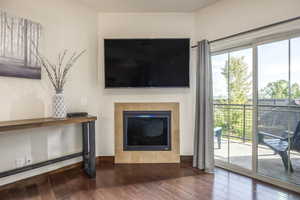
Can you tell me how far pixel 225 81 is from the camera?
3258 millimetres

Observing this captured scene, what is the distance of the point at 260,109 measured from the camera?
2.80 metres

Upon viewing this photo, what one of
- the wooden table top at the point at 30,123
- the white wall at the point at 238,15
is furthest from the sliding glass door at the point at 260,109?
the wooden table top at the point at 30,123

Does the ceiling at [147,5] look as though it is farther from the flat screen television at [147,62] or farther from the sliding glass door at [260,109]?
the sliding glass door at [260,109]

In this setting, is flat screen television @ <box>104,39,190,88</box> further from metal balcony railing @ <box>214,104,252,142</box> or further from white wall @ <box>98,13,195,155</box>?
metal balcony railing @ <box>214,104,252,142</box>

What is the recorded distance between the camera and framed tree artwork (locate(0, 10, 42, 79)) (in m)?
2.36

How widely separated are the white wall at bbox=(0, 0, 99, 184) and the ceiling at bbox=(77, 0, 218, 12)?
0.28m

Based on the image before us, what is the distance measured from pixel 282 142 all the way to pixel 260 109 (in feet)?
1.65

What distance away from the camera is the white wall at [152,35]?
352cm

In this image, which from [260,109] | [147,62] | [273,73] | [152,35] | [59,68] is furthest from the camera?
[152,35]

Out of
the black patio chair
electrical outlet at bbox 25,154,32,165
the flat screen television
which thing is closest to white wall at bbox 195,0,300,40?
the flat screen television

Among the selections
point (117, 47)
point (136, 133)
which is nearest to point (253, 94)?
point (136, 133)

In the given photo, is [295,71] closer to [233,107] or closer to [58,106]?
[233,107]

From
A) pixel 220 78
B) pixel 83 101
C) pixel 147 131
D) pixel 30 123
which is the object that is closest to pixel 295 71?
pixel 220 78

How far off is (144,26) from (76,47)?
1235 millimetres
